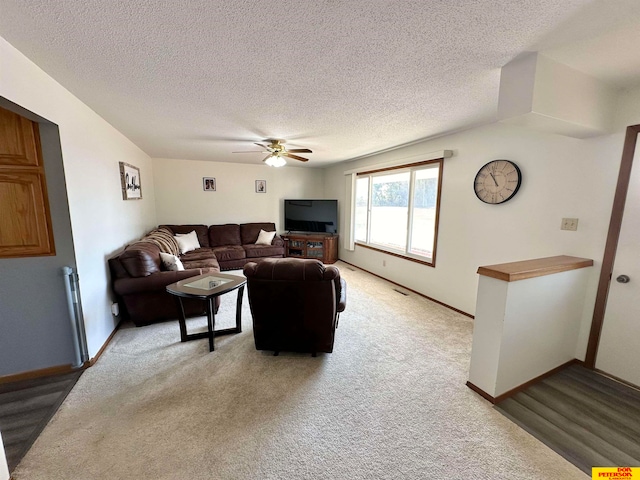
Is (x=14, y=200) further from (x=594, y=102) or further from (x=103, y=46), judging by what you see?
(x=594, y=102)

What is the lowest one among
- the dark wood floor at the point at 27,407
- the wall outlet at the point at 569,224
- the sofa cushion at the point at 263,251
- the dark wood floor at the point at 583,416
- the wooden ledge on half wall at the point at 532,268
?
the dark wood floor at the point at 583,416

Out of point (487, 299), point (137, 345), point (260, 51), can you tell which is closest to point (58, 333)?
point (137, 345)

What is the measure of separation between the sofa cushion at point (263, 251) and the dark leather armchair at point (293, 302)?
3.18m

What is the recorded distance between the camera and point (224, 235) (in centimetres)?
558

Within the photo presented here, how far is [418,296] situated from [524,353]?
1.88m

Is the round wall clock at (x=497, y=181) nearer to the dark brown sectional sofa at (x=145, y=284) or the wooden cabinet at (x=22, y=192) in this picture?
the dark brown sectional sofa at (x=145, y=284)

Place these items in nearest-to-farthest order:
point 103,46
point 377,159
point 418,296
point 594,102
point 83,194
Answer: point 103,46, point 594,102, point 83,194, point 418,296, point 377,159

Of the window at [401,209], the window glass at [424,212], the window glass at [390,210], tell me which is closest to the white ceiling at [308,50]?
the window glass at [424,212]

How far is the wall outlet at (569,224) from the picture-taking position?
7.32 ft

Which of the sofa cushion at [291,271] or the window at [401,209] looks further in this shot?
the window at [401,209]

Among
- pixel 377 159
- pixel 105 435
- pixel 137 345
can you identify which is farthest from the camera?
pixel 377 159

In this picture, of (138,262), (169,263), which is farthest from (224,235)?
(138,262)

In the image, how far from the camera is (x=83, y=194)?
7.24 ft

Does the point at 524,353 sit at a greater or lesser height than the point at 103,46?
lesser
